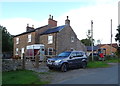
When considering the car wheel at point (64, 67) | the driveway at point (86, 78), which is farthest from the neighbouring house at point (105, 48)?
the driveway at point (86, 78)

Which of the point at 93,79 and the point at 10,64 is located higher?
the point at 10,64

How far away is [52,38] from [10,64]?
18.3m

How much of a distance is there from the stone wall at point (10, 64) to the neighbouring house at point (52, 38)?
16.3 m

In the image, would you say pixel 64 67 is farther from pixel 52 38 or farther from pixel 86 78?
pixel 52 38

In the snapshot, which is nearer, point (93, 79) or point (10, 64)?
point (93, 79)

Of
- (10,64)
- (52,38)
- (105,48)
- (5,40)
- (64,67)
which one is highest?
(5,40)

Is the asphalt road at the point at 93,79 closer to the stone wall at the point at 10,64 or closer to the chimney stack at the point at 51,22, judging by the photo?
the stone wall at the point at 10,64

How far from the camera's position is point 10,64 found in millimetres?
16031

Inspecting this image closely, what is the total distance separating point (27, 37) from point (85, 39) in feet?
189

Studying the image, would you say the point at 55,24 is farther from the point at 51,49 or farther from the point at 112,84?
the point at 112,84

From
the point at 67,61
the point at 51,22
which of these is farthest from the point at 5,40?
the point at 67,61

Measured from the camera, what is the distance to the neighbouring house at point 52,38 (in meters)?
33.3

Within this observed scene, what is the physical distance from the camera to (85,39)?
9250 centimetres

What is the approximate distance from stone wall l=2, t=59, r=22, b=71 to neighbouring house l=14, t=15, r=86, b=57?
16272mm
